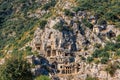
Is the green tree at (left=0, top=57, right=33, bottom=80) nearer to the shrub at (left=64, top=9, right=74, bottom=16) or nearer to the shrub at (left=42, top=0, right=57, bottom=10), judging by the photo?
the shrub at (left=64, top=9, right=74, bottom=16)

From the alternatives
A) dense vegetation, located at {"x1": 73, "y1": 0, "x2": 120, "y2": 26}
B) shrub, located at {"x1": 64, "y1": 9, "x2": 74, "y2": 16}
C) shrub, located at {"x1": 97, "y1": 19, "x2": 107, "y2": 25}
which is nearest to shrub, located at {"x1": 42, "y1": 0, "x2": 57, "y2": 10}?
dense vegetation, located at {"x1": 73, "y1": 0, "x2": 120, "y2": 26}

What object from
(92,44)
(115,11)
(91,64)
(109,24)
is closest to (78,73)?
(91,64)

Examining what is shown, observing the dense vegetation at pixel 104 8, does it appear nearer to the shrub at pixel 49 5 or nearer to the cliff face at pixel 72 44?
the cliff face at pixel 72 44

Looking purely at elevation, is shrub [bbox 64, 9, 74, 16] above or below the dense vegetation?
above

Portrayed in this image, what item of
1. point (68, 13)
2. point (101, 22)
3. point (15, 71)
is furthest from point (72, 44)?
point (15, 71)

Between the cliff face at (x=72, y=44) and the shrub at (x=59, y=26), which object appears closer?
the cliff face at (x=72, y=44)

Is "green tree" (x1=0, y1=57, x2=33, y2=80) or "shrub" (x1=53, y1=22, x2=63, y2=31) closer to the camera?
"green tree" (x1=0, y1=57, x2=33, y2=80)

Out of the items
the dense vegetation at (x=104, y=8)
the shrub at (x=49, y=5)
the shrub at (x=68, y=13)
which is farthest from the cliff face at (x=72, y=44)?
the shrub at (x=49, y=5)
